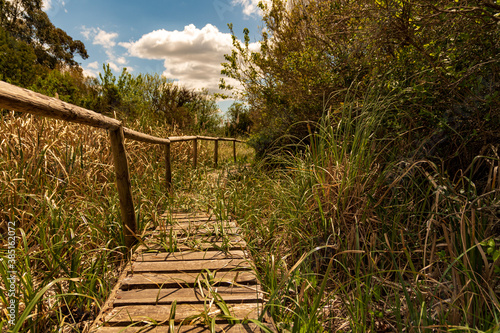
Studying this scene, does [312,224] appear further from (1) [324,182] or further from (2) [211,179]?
(2) [211,179]

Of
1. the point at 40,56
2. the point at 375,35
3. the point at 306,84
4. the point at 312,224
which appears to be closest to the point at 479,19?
the point at 375,35

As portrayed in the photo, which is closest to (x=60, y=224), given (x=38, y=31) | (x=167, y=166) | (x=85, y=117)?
Answer: (x=85, y=117)

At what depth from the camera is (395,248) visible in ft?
7.04

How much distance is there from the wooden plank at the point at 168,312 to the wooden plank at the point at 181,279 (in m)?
0.20

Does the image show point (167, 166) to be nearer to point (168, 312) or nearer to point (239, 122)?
point (168, 312)

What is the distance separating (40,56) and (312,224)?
1246 inches

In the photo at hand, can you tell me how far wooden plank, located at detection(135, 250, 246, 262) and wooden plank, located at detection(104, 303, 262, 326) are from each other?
2.02ft

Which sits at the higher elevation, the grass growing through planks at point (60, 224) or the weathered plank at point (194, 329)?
the grass growing through planks at point (60, 224)

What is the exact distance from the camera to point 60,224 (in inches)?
85.5

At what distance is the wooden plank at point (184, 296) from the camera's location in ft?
5.62

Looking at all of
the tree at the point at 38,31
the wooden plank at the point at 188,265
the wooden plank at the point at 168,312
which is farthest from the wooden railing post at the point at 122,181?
the tree at the point at 38,31

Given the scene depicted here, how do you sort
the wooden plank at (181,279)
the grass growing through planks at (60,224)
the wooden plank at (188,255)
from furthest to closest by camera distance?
the wooden plank at (188,255), the wooden plank at (181,279), the grass growing through planks at (60,224)

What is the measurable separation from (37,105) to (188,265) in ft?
4.68

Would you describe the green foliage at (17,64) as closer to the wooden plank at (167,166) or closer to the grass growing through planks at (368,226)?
the wooden plank at (167,166)
